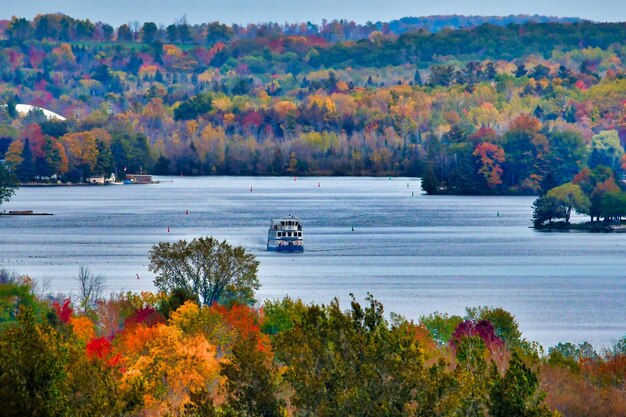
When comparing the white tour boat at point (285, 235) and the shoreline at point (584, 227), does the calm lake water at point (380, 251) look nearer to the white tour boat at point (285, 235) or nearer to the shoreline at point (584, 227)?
the white tour boat at point (285, 235)

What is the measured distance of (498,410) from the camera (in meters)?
16.7

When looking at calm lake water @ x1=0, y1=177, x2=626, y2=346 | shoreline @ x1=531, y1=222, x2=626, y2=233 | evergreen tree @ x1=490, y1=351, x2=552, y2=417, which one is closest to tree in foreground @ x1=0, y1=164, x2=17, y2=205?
calm lake water @ x1=0, y1=177, x2=626, y2=346

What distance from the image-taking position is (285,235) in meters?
64.8

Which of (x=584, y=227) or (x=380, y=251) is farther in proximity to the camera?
(x=584, y=227)

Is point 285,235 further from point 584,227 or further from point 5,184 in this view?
point 5,184

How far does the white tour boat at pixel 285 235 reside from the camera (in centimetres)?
6450

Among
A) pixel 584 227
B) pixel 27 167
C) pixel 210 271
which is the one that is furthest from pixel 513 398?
pixel 27 167

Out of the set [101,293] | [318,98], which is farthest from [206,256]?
[318,98]

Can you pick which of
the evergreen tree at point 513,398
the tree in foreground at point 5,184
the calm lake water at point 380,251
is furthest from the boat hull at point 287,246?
the evergreen tree at point 513,398

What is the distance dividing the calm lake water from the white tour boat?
28.6 inches

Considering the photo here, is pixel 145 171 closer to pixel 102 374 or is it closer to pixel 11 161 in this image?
pixel 11 161

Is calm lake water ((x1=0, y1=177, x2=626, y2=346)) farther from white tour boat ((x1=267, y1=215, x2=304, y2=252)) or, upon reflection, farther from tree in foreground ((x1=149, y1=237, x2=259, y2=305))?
tree in foreground ((x1=149, y1=237, x2=259, y2=305))

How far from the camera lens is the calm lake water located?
46781 mm

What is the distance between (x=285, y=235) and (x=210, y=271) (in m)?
27.1
